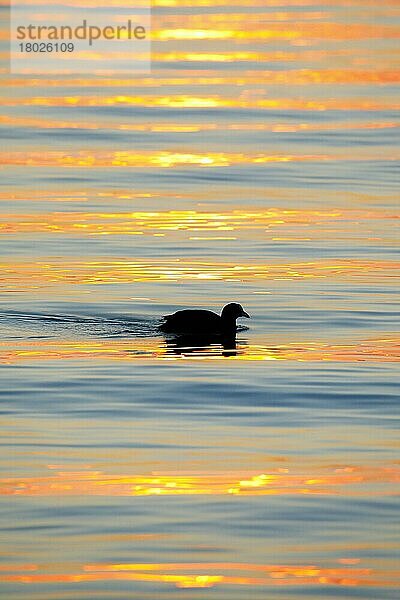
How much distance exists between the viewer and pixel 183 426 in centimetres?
1388

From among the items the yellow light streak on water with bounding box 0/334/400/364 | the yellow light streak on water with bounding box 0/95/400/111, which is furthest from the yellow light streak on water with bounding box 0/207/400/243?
the yellow light streak on water with bounding box 0/95/400/111

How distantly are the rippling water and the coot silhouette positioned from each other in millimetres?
145

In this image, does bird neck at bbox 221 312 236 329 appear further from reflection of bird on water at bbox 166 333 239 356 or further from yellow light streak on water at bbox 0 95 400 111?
yellow light streak on water at bbox 0 95 400 111

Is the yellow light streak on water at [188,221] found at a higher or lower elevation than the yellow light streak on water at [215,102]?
lower

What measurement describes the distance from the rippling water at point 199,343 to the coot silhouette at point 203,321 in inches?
5.7

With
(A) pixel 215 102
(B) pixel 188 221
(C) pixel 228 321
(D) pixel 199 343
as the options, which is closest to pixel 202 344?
(D) pixel 199 343

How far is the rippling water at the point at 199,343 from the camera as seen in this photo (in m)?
11.0

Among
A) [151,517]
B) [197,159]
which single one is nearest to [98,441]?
[151,517]

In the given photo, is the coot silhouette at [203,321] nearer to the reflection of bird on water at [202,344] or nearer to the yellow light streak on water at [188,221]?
the reflection of bird on water at [202,344]

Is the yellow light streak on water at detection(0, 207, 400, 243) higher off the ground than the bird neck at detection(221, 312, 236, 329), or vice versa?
the yellow light streak on water at detection(0, 207, 400, 243)

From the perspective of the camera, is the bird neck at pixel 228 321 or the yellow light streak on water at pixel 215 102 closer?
the bird neck at pixel 228 321

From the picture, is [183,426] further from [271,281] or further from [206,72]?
[206,72]

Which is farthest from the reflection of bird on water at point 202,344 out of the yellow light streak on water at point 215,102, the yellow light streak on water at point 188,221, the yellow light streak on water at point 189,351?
the yellow light streak on water at point 215,102

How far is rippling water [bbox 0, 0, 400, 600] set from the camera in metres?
11.0
